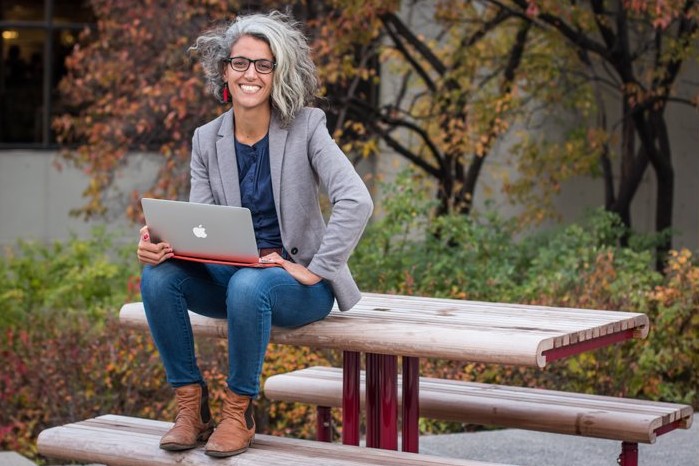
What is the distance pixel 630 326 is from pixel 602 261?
12.3 ft

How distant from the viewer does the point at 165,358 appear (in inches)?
178

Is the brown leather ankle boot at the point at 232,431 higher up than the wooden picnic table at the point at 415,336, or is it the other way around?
the wooden picnic table at the point at 415,336

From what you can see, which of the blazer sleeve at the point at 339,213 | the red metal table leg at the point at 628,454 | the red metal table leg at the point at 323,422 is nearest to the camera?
the blazer sleeve at the point at 339,213

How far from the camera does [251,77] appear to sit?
15.0 ft

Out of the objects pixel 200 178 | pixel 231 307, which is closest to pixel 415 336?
pixel 231 307

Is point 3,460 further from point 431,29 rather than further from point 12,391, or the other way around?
point 431,29

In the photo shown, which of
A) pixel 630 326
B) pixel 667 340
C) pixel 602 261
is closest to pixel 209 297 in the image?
pixel 630 326

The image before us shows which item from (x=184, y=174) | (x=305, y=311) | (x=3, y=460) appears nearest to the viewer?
(x=305, y=311)

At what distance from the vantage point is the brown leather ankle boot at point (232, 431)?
4352 millimetres

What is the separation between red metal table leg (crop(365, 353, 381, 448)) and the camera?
473 cm

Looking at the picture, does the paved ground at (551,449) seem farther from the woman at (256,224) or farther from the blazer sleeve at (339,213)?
the blazer sleeve at (339,213)

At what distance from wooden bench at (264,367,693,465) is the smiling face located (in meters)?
1.45

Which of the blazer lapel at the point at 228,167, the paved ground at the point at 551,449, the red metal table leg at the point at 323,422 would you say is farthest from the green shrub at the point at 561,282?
the blazer lapel at the point at 228,167

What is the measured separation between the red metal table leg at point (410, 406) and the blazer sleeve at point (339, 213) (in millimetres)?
542
